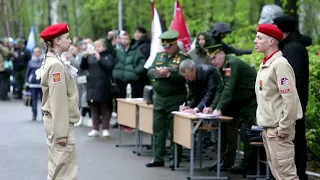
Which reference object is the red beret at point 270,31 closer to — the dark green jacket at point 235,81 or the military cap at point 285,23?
the military cap at point 285,23

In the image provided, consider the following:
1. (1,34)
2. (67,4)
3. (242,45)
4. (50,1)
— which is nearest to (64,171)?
(242,45)

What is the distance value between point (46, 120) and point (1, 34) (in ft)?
156

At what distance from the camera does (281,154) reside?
8578 millimetres

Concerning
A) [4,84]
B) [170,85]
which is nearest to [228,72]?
[170,85]

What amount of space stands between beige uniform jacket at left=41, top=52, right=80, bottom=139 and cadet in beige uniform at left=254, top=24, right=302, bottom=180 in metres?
2.05

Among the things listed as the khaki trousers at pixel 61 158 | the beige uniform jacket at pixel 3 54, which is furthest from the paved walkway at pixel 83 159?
the beige uniform jacket at pixel 3 54

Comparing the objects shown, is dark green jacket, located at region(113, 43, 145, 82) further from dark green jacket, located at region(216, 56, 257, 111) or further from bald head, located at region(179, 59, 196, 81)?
dark green jacket, located at region(216, 56, 257, 111)

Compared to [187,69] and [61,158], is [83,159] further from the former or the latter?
[61,158]

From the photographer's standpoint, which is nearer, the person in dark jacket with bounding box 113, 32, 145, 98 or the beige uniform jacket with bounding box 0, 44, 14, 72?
the person in dark jacket with bounding box 113, 32, 145, 98

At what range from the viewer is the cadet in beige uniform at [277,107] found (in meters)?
8.45

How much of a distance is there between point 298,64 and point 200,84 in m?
2.95

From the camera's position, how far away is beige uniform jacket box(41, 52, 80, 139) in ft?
27.0

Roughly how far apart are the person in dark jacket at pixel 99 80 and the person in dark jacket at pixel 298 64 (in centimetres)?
689

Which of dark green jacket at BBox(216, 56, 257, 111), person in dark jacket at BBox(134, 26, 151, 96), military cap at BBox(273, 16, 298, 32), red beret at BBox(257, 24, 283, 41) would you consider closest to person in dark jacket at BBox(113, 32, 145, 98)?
person in dark jacket at BBox(134, 26, 151, 96)
